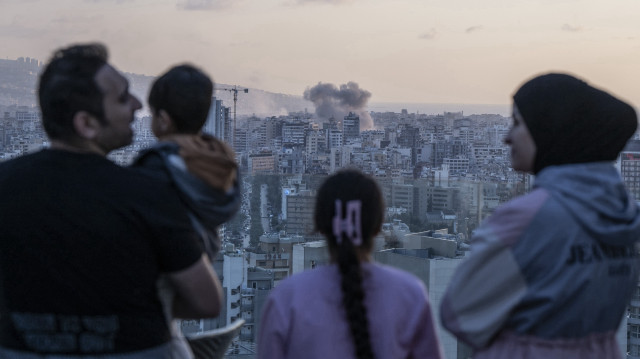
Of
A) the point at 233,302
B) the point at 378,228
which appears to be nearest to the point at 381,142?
the point at 233,302

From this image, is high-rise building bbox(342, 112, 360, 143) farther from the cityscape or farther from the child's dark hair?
the child's dark hair

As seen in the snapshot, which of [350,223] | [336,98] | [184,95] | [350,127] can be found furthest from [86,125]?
[336,98]

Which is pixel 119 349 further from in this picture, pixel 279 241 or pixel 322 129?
pixel 322 129

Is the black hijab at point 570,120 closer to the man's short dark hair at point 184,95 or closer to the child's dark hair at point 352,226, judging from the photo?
the child's dark hair at point 352,226

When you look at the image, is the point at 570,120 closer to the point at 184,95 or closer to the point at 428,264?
the point at 184,95

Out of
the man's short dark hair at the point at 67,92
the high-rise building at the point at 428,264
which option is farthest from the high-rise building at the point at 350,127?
the man's short dark hair at the point at 67,92

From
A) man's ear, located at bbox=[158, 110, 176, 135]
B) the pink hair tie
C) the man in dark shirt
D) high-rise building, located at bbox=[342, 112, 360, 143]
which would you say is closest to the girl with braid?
the pink hair tie
